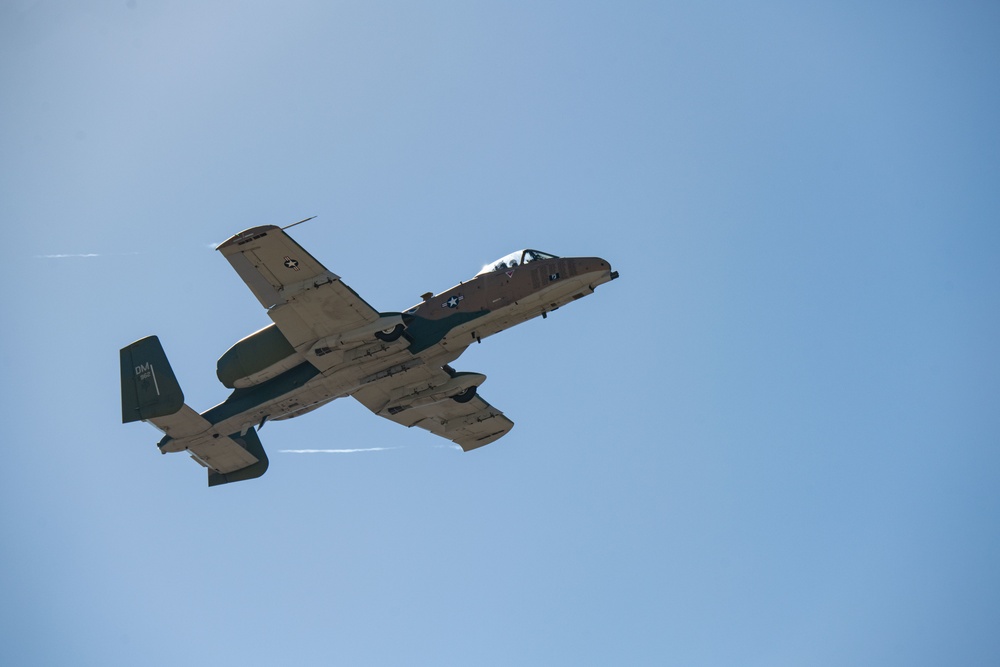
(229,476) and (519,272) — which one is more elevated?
(519,272)

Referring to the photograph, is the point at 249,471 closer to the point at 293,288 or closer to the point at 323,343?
the point at 323,343

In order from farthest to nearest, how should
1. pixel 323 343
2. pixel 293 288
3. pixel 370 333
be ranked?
pixel 323 343 → pixel 370 333 → pixel 293 288

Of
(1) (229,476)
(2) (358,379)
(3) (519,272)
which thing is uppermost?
(3) (519,272)

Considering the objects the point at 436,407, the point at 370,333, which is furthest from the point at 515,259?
the point at 436,407

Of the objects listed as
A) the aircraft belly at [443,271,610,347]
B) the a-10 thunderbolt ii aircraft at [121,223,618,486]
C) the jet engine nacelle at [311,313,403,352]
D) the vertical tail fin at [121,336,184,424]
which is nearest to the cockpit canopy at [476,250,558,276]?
the a-10 thunderbolt ii aircraft at [121,223,618,486]

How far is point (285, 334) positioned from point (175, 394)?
492 cm

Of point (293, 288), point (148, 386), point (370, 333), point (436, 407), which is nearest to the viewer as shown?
point (293, 288)

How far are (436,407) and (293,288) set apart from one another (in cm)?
998

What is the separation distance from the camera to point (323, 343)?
37000 mm

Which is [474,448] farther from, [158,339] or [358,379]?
[158,339]

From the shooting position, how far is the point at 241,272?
114 feet

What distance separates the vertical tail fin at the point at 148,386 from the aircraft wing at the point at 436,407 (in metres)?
6.49

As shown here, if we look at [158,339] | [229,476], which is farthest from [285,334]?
[229,476]

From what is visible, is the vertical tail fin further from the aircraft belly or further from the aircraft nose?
the aircraft nose
